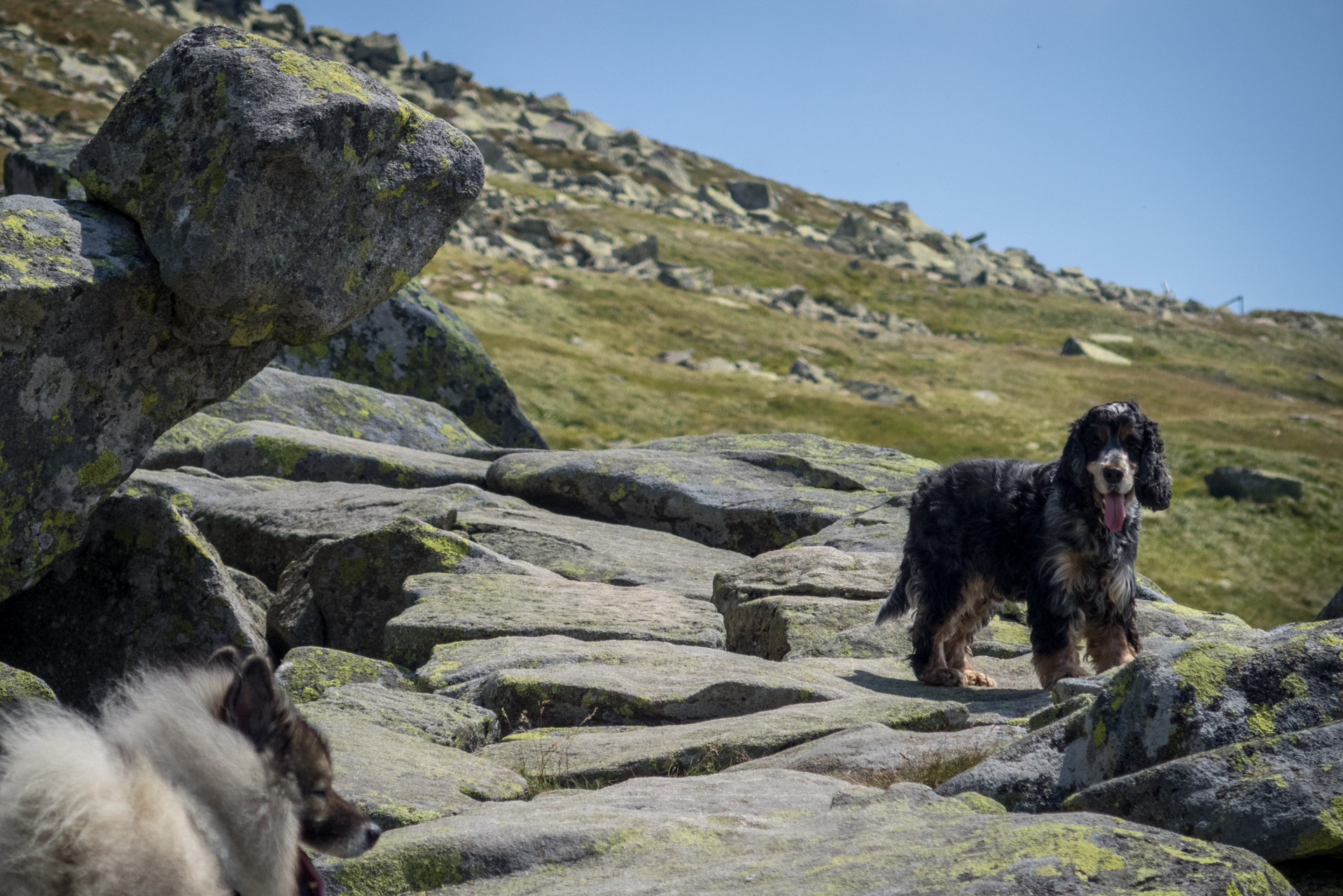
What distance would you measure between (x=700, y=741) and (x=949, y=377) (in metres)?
80.8

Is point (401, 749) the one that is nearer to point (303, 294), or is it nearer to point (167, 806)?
point (167, 806)

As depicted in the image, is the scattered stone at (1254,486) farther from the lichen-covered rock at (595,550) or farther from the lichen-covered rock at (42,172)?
the lichen-covered rock at (42,172)

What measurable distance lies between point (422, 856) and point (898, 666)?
7.77 metres

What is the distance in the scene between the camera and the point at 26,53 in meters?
121

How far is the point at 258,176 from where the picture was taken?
354 inches

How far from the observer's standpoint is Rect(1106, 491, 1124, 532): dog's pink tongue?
34.7 ft

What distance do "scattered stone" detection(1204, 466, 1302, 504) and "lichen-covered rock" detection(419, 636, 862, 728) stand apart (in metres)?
47.8

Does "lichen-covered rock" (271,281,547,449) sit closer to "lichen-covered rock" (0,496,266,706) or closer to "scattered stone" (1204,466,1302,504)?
"lichen-covered rock" (0,496,266,706)

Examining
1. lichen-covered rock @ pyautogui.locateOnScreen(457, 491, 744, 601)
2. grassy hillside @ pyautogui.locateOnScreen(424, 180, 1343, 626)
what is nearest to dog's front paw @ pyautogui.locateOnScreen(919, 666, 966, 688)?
lichen-covered rock @ pyautogui.locateOnScreen(457, 491, 744, 601)

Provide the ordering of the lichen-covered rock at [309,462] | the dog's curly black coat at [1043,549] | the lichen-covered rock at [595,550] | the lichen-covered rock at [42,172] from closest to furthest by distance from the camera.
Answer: the dog's curly black coat at [1043,549]
the lichen-covered rock at [595,550]
the lichen-covered rock at [309,462]
the lichen-covered rock at [42,172]

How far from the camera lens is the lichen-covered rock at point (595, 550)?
45.8 feet

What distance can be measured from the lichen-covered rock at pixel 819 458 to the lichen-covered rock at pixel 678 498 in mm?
1127

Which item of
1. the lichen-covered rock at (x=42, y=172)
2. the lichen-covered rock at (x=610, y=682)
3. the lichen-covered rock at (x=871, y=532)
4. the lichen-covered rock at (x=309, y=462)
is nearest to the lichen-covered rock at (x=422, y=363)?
the lichen-covered rock at (x=42, y=172)

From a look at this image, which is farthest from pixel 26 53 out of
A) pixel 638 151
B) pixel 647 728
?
pixel 647 728
